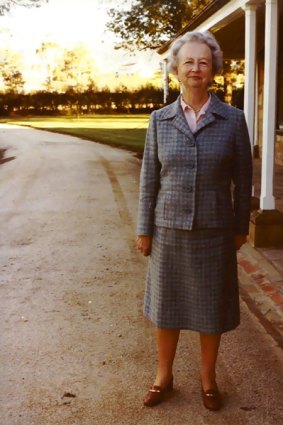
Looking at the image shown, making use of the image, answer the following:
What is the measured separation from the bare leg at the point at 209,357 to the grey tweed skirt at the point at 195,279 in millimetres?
93

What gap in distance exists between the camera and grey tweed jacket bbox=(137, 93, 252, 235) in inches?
126

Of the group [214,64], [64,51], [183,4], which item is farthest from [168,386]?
[64,51]

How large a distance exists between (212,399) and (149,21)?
2301 centimetres

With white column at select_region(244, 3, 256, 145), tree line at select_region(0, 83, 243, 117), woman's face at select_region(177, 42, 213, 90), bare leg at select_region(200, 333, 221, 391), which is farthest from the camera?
tree line at select_region(0, 83, 243, 117)

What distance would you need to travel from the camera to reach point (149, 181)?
335cm

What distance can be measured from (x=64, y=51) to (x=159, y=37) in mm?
45395

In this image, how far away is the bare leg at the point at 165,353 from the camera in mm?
3484

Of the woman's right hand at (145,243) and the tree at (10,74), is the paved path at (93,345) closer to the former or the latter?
the woman's right hand at (145,243)

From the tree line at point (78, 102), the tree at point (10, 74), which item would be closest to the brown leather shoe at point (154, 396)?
the tree line at point (78, 102)

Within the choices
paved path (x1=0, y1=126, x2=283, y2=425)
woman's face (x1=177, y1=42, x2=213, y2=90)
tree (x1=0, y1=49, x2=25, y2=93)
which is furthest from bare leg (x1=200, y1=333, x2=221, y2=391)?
tree (x1=0, y1=49, x2=25, y2=93)

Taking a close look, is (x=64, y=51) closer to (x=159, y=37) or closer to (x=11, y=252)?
(x=159, y=37)

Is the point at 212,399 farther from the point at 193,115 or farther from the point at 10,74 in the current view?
the point at 10,74

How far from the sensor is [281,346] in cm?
427

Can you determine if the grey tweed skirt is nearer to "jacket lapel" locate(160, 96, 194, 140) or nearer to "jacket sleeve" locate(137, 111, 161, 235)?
"jacket sleeve" locate(137, 111, 161, 235)
